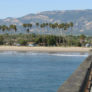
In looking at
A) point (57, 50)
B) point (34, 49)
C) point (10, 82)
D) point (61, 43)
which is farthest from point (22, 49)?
point (10, 82)

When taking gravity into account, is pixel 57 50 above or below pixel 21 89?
below

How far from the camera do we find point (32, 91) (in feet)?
82.4

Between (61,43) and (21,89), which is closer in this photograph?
(21,89)

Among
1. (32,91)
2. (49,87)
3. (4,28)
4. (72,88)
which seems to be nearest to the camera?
(72,88)

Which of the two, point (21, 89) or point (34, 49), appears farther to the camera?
point (34, 49)

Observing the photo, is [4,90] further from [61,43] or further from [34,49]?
[61,43]

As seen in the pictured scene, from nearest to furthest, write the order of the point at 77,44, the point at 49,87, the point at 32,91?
the point at 32,91 → the point at 49,87 → the point at 77,44

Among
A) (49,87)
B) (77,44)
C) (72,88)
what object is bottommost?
(77,44)

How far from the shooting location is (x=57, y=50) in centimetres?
12669

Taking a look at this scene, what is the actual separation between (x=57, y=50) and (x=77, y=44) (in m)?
28.6

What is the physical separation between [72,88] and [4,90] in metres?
18.8

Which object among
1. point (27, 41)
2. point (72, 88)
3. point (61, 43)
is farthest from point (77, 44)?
point (72, 88)

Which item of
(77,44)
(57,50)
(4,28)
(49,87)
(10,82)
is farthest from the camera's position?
(4,28)

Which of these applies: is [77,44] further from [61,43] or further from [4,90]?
[4,90]
